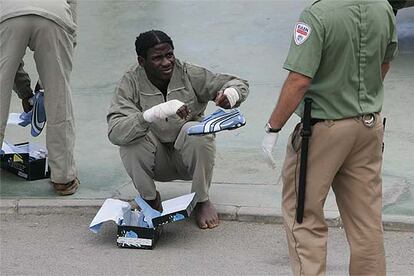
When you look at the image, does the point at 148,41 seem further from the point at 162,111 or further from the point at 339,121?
the point at 339,121

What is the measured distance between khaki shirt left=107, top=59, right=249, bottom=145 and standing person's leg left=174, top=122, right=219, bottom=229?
132 mm

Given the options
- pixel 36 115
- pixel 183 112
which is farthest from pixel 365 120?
pixel 36 115

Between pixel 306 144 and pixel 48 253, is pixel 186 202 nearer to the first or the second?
pixel 48 253

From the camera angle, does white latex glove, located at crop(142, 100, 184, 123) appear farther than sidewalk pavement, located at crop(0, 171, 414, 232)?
No

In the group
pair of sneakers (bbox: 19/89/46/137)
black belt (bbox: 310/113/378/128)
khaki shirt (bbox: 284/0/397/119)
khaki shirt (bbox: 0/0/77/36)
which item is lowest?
pair of sneakers (bbox: 19/89/46/137)

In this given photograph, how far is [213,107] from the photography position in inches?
303

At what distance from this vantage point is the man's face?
516 centimetres

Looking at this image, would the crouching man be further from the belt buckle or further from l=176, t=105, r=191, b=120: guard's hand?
the belt buckle

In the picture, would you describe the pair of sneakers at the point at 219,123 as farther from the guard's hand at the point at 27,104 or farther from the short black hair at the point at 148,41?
the guard's hand at the point at 27,104

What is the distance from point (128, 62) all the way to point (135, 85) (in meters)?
3.83

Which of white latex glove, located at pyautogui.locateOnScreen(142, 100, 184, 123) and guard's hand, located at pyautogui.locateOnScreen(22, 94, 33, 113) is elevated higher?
white latex glove, located at pyautogui.locateOnScreen(142, 100, 184, 123)

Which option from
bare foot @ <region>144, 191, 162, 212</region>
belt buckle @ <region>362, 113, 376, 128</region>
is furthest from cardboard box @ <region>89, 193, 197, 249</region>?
belt buckle @ <region>362, 113, 376, 128</region>

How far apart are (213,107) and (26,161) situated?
208 centimetres

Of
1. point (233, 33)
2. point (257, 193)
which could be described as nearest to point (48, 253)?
point (257, 193)
